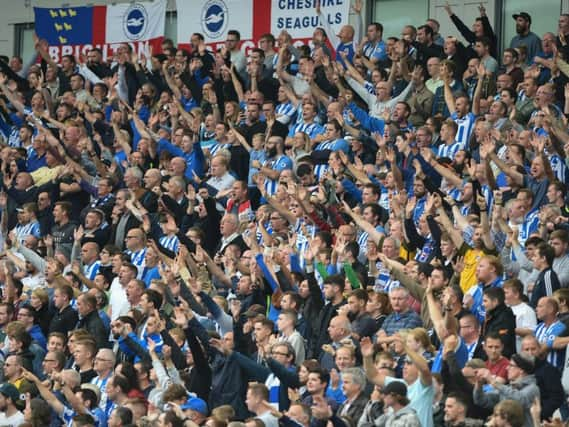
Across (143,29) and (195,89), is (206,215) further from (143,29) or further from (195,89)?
(143,29)

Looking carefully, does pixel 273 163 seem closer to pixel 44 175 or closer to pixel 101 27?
pixel 44 175

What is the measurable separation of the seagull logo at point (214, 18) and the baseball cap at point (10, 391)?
9681 mm

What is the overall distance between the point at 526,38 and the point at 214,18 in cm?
523

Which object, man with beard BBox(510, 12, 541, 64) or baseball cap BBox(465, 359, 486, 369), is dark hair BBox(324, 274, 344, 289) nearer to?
baseball cap BBox(465, 359, 486, 369)

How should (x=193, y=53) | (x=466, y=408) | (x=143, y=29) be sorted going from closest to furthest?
(x=466, y=408) < (x=193, y=53) < (x=143, y=29)

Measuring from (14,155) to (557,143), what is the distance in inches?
262

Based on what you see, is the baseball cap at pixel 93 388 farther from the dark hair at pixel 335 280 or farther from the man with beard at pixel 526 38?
the man with beard at pixel 526 38

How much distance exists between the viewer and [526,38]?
1717 cm

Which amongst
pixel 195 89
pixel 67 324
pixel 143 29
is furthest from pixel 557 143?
pixel 143 29

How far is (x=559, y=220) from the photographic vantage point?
12.4 metres

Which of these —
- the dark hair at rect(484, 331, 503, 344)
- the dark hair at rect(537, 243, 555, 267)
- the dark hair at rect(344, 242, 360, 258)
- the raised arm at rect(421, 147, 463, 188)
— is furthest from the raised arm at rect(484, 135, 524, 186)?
the dark hair at rect(484, 331, 503, 344)

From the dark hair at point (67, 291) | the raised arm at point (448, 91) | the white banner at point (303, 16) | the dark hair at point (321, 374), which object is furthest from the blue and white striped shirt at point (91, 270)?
the white banner at point (303, 16)

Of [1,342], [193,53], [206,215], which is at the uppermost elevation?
[193,53]

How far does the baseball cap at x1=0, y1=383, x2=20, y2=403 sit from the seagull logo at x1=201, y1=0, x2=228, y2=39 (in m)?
9.68
